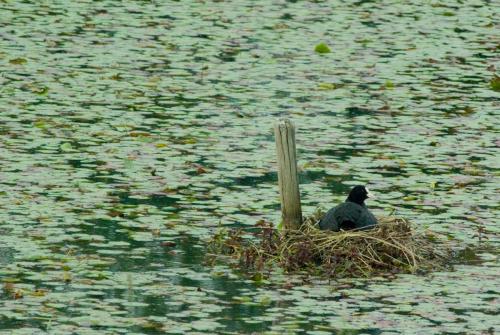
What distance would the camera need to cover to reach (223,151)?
13344 mm

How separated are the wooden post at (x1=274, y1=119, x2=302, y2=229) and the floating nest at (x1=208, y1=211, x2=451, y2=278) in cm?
11

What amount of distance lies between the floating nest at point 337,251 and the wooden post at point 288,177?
11 cm

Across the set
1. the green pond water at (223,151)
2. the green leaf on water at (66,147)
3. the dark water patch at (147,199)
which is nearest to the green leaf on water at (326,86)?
the green pond water at (223,151)

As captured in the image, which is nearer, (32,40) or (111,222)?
(111,222)

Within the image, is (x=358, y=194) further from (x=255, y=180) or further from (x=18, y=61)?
(x=18, y=61)

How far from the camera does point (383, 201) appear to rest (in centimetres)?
1190

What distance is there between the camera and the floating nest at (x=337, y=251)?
10.0 metres

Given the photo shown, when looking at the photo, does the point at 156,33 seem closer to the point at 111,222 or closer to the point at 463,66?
the point at 463,66

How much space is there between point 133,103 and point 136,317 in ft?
21.0

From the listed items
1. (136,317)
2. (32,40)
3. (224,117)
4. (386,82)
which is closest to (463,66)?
(386,82)

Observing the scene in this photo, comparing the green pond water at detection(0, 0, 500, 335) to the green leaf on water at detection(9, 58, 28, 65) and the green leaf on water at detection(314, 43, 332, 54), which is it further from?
the green leaf on water at detection(314, 43, 332, 54)

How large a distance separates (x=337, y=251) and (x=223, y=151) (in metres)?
3.45

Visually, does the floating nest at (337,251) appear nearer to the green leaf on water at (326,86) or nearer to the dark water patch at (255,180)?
the dark water patch at (255,180)

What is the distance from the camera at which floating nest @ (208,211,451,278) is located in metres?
10.0
